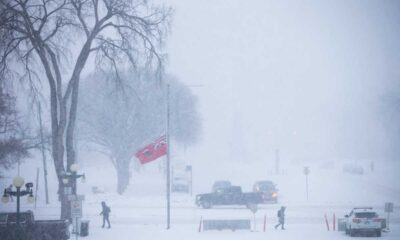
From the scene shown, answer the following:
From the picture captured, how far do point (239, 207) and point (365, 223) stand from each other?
17546 millimetres

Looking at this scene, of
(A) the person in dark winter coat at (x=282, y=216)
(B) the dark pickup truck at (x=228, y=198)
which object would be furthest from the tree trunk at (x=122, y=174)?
(A) the person in dark winter coat at (x=282, y=216)

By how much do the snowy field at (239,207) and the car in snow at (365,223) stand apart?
0.61m

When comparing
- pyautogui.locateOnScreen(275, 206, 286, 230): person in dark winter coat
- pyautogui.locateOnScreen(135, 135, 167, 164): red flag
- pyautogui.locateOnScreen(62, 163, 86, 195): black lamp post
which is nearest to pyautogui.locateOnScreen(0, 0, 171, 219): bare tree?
pyautogui.locateOnScreen(62, 163, 86, 195): black lamp post

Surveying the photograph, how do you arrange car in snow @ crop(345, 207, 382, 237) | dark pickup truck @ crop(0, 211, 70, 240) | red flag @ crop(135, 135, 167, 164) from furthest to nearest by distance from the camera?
red flag @ crop(135, 135, 167, 164)
car in snow @ crop(345, 207, 382, 237)
dark pickup truck @ crop(0, 211, 70, 240)

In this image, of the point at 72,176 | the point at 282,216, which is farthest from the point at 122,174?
the point at 72,176

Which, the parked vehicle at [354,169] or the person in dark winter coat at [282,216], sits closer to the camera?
the person in dark winter coat at [282,216]

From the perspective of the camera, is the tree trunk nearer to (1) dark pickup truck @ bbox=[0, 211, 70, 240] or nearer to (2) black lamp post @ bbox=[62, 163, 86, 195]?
(2) black lamp post @ bbox=[62, 163, 86, 195]

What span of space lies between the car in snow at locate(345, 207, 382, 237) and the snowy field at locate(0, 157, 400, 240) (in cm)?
61

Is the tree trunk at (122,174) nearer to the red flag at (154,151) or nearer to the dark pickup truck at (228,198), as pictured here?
the dark pickup truck at (228,198)

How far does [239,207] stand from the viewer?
41.8 metres

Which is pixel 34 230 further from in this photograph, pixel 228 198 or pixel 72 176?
pixel 228 198

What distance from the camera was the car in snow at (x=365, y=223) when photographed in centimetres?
2525

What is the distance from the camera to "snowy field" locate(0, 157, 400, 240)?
27.0 meters

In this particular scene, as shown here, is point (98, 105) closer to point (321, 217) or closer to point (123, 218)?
point (123, 218)
